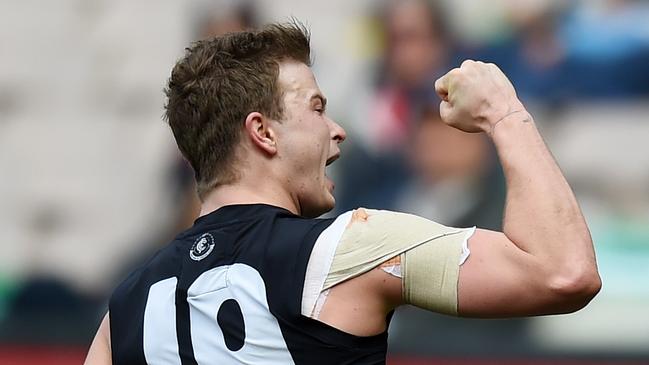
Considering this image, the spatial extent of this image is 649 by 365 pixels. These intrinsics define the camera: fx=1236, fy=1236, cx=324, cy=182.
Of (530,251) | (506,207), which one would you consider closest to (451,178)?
(506,207)

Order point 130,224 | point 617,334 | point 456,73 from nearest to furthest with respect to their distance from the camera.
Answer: point 456,73
point 617,334
point 130,224

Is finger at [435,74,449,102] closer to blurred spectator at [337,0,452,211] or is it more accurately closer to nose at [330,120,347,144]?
nose at [330,120,347,144]

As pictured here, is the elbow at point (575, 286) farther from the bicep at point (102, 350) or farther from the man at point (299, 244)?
the bicep at point (102, 350)

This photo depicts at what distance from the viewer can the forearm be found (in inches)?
88.6

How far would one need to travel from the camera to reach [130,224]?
763cm

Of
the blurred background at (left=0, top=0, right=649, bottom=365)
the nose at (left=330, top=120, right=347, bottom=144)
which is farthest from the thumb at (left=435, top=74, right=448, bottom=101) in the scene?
the blurred background at (left=0, top=0, right=649, bottom=365)

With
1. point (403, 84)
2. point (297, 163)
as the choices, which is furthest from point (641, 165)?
point (297, 163)

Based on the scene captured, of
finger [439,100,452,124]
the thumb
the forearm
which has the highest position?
the thumb

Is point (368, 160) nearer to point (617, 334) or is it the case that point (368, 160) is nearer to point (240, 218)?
point (617, 334)

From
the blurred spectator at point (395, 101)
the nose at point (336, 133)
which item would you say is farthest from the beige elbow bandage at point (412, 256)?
the blurred spectator at point (395, 101)

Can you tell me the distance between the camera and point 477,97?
Answer: 8.10 ft

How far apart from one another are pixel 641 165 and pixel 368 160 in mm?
1603

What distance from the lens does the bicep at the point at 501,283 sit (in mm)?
2258

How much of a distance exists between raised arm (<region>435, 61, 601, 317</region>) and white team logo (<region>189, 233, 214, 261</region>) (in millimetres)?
534
